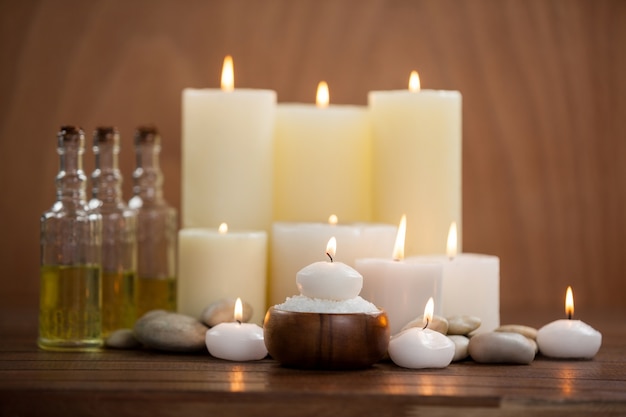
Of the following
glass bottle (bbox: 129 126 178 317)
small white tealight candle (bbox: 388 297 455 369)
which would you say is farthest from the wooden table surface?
glass bottle (bbox: 129 126 178 317)

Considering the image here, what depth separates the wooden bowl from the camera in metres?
0.79

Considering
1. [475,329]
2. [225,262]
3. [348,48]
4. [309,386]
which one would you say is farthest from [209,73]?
[309,386]

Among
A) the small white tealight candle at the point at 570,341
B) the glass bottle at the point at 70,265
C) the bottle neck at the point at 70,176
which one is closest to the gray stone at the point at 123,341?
the glass bottle at the point at 70,265

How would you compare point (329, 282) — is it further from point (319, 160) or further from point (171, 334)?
point (319, 160)

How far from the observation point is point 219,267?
3.30ft

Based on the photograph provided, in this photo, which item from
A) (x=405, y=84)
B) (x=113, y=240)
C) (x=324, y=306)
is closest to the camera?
(x=324, y=306)

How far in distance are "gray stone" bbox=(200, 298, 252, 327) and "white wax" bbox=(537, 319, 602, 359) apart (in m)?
0.27

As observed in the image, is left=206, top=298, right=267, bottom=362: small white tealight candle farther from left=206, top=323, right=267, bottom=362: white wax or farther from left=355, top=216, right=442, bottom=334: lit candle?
left=355, top=216, right=442, bottom=334: lit candle

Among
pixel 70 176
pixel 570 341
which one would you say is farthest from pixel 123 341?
pixel 570 341

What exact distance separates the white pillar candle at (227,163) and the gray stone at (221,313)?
0.14 m

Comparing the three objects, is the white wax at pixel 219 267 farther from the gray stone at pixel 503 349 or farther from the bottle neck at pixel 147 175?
the gray stone at pixel 503 349

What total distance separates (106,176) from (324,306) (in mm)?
333

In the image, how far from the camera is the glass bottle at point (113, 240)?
1.02 meters

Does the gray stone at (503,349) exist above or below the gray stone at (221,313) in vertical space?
below
